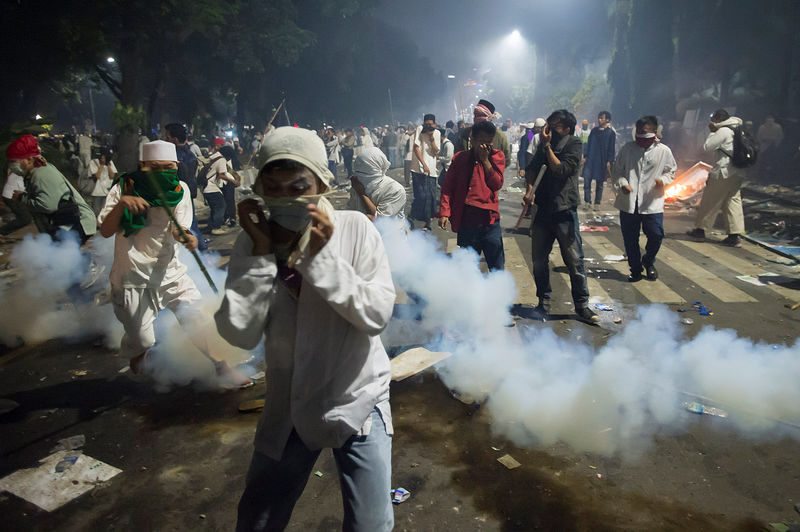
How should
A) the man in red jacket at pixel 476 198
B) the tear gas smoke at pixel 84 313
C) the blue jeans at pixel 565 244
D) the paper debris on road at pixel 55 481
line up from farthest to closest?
the blue jeans at pixel 565 244 → the man in red jacket at pixel 476 198 → the tear gas smoke at pixel 84 313 → the paper debris on road at pixel 55 481

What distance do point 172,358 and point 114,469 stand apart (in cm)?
153

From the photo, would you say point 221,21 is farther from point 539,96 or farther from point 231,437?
point 539,96

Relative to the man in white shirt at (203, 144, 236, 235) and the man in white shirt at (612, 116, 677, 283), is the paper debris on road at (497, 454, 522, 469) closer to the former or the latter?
A: the man in white shirt at (612, 116, 677, 283)

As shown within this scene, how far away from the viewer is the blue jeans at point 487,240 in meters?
5.41

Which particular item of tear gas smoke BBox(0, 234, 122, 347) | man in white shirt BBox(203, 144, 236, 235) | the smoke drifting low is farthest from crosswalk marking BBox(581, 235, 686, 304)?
man in white shirt BBox(203, 144, 236, 235)

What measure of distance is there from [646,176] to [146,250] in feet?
18.6

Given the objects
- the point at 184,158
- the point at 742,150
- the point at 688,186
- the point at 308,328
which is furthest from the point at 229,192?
the point at 308,328

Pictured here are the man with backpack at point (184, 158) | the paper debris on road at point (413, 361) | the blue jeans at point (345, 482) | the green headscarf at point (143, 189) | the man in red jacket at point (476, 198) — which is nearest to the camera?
the blue jeans at point (345, 482)

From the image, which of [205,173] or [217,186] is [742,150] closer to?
[217,186]

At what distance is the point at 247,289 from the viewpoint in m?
1.78

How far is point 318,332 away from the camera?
6.04 feet

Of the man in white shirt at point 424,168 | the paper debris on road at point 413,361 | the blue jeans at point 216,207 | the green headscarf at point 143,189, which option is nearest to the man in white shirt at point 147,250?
the green headscarf at point 143,189

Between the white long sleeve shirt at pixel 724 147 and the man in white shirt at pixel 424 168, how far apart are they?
14.8 ft

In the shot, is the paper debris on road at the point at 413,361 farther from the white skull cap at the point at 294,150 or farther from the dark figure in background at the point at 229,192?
the dark figure in background at the point at 229,192
